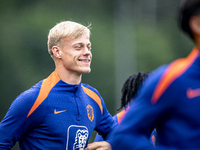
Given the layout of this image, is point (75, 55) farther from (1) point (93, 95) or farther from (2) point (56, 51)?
(1) point (93, 95)

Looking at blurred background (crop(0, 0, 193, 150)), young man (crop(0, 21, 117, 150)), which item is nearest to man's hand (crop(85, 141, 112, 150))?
young man (crop(0, 21, 117, 150))

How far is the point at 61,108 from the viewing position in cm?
281

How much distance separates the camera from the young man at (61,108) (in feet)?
8.80

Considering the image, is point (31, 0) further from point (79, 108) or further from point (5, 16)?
point (79, 108)

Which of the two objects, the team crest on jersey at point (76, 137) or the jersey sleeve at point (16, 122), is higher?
the jersey sleeve at point (16, 122)

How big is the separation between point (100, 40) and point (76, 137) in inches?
617

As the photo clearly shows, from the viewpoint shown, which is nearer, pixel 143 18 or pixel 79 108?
pixel 79 108

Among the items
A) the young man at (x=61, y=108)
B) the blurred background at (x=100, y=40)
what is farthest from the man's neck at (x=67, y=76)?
the blurred background at (x=100, y=40)

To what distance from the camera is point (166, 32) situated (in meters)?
20.6

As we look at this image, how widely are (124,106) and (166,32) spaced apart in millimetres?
17407

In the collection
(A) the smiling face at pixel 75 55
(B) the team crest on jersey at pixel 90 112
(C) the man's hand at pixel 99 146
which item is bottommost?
(C) the man's hand at pixel 99 146

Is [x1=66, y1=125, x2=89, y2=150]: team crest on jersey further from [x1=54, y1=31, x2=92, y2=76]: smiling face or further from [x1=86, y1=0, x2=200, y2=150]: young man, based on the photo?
[x1=86, y1=0, x2=200, y2=150]: young man

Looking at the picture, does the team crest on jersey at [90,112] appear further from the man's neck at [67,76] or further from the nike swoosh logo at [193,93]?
the nike swoosh logo at [193,93]

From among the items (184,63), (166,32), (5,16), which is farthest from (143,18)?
(184,63)
